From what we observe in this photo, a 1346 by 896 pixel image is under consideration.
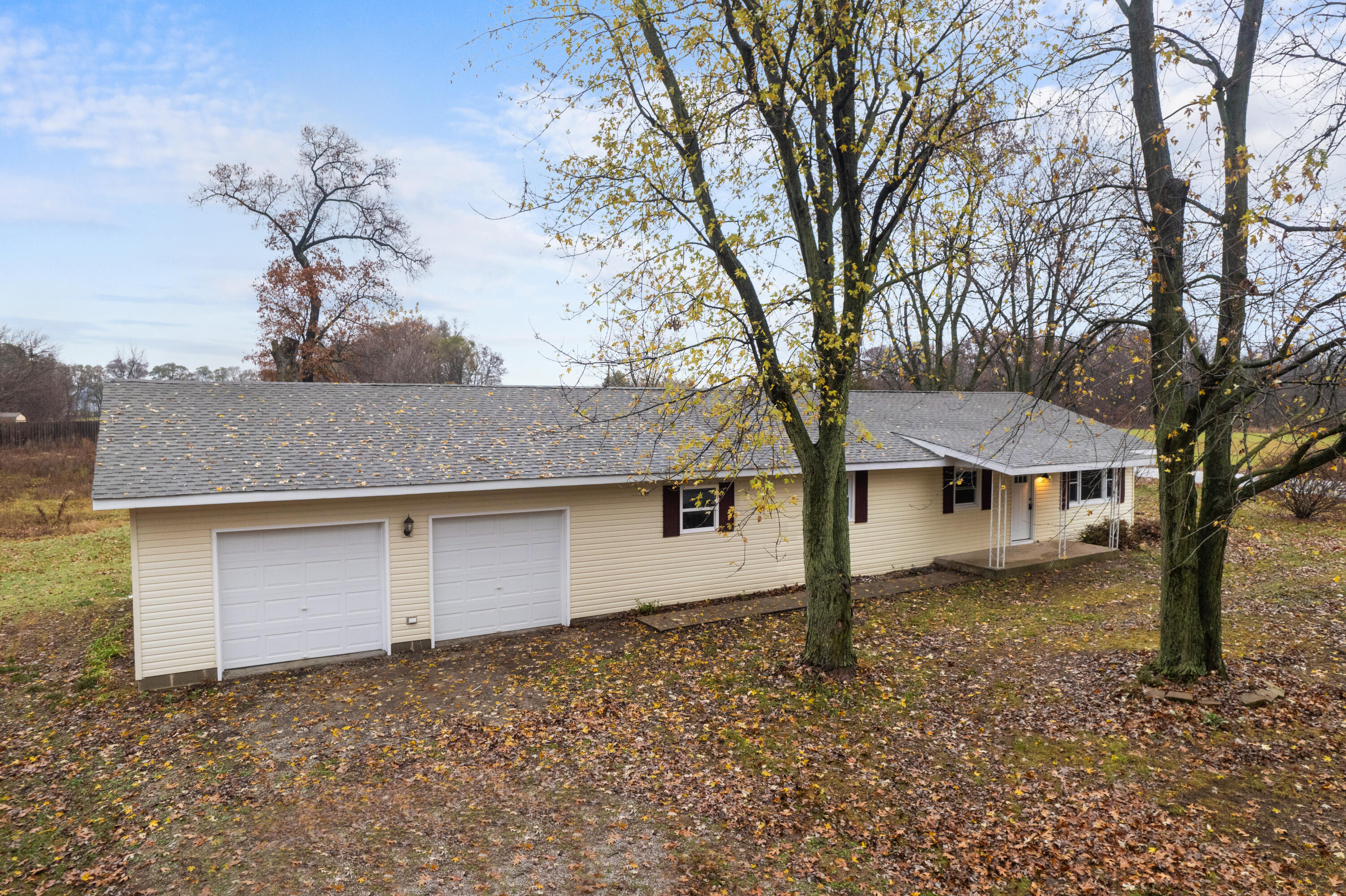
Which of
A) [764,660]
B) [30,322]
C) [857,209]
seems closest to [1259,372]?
[857,209]

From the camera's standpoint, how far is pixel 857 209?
9.22 meters

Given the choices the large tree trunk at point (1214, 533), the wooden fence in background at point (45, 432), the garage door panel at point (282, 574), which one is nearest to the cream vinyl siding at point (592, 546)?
the garage door panel at point (282, 574)

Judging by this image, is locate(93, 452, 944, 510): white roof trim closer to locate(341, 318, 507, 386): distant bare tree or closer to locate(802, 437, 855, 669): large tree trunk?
locate(802, 437, 855, 669): large tree trunk

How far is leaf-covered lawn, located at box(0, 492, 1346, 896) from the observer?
214 inches

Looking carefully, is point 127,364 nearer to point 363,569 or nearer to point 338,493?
point 363,569

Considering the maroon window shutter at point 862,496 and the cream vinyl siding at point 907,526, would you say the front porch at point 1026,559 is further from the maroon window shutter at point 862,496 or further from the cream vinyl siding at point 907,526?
the maroon window shutter at point 862,496

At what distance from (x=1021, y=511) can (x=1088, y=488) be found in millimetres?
2833

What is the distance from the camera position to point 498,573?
12.1 metres

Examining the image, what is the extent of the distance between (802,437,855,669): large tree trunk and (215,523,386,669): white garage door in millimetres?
6823

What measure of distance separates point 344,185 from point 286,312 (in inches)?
252

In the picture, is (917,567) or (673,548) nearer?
(673,548)

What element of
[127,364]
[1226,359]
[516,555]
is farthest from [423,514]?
[127,364]

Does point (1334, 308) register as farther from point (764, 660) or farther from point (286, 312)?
point (286, 312)

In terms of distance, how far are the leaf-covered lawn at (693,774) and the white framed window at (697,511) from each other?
306cm
